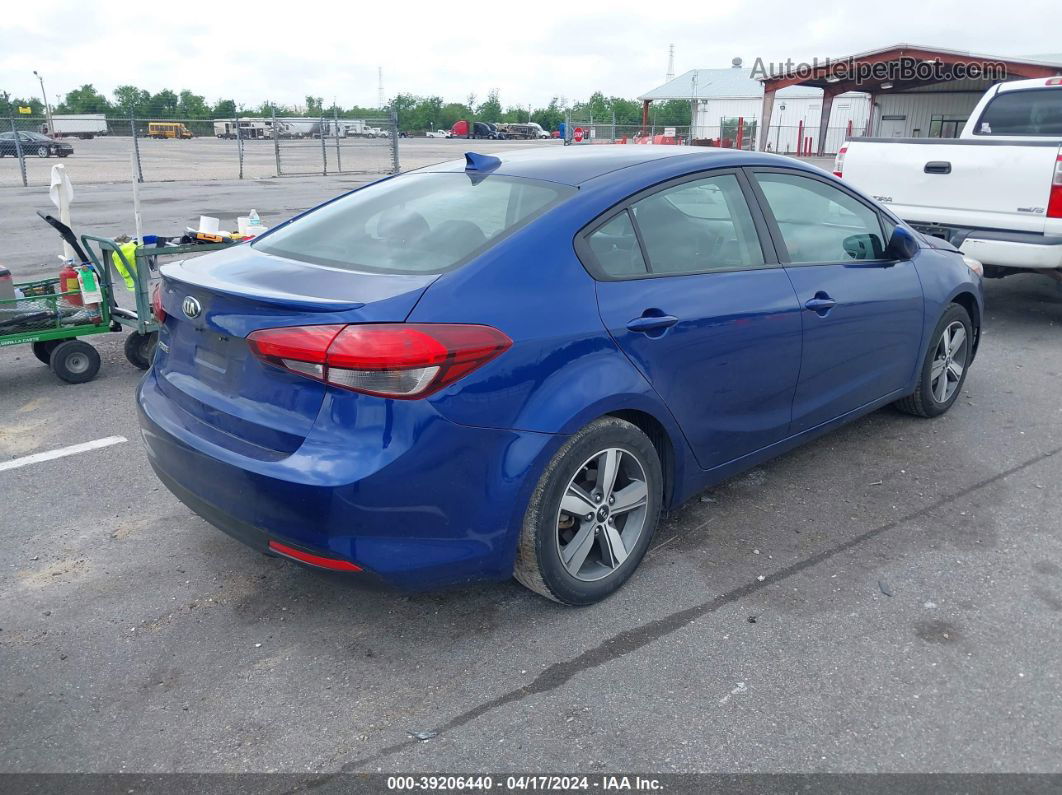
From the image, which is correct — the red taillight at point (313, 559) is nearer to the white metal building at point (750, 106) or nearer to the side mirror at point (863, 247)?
the side mirror at point (863, 247)

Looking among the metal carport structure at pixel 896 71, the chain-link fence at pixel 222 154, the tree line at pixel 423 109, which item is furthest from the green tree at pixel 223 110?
the metal carport structure at pixel 896 71

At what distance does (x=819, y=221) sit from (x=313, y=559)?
115 inches

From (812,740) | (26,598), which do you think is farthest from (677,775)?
(26,598)

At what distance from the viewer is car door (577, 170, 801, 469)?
330cm

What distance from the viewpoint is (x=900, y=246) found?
4.57 meters

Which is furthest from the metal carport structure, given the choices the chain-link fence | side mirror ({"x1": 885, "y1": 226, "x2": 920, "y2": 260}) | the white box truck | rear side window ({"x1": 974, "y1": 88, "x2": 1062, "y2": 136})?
the white box truck

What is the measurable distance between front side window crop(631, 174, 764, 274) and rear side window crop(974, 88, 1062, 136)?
7052 millimetres

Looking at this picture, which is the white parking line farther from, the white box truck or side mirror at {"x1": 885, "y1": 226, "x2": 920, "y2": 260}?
the white box truck

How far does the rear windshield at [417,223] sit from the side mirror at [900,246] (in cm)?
208

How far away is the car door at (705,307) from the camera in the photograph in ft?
10.8

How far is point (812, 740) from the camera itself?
105 inches

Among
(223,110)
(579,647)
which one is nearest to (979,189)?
(579,647)

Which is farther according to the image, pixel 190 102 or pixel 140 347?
pixel 190 102

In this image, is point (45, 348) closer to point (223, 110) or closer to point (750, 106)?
point (750, 106)
